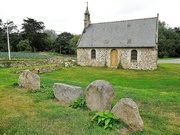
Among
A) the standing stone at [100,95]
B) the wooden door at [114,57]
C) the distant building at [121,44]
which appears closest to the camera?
the standing stone at [100,95]

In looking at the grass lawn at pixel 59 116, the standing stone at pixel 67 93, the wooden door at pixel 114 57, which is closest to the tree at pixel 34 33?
the wooden door at pixel 114 57

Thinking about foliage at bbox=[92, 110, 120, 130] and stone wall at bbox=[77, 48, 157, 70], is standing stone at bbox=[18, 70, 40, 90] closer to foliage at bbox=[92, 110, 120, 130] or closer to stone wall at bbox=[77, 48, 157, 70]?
foliage at bbox=[92, 110, 120, 130]

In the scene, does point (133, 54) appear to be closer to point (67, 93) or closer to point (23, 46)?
point (67, 93)

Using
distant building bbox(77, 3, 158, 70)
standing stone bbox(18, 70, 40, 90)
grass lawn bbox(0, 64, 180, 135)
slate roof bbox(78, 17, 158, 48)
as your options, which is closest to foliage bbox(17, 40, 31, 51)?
distant building bbox(77, 3, 158, 70)

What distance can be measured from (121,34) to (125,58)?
370 cm

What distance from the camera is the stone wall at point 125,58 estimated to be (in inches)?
759

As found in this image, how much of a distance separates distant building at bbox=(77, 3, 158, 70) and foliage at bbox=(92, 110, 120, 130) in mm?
16762

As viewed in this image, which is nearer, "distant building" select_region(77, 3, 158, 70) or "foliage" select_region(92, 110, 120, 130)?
"foliage" select_region(92, 110, 120, 130)

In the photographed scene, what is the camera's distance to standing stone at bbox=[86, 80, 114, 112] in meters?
4.45

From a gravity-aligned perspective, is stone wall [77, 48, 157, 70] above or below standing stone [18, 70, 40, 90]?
above

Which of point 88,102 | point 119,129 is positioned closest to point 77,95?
point 88,102

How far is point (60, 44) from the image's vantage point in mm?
47625

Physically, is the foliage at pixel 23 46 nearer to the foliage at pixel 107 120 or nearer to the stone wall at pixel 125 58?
the stone wall at pixel 125 58

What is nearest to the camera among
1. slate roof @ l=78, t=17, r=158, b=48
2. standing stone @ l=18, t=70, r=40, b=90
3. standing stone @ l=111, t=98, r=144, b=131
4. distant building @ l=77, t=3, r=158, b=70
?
standing stone @ l=111, t=98, r=144, b=131
